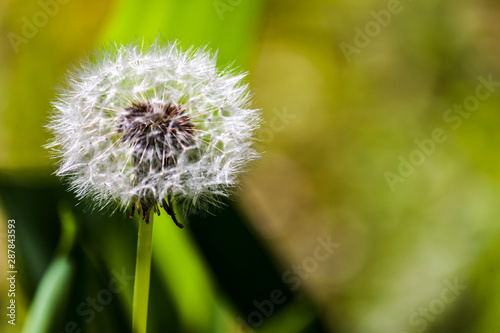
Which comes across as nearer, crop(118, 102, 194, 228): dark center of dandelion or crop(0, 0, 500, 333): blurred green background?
crop(118, 102, 194, 228): dark center of dandelion

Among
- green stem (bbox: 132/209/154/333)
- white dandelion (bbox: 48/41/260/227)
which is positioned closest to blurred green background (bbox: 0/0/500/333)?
white dandelion (bbox: 48/41/260/227)

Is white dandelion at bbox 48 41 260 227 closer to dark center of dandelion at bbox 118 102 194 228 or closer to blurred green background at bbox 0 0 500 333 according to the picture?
dark center of dandelion at bbox 118 102 194 228

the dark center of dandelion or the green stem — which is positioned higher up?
the dark center of dandelion

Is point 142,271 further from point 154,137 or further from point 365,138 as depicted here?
point 365,138

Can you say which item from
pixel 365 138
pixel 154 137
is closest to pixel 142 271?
pixel 154 137

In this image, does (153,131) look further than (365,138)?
No

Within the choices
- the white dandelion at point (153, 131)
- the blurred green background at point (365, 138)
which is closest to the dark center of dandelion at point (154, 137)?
the white dandelion at point (153, 131)

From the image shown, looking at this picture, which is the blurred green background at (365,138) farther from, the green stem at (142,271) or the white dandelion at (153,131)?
the green stem at (142,271)

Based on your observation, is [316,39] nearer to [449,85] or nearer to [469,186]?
[449,85]

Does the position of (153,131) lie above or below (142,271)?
above
